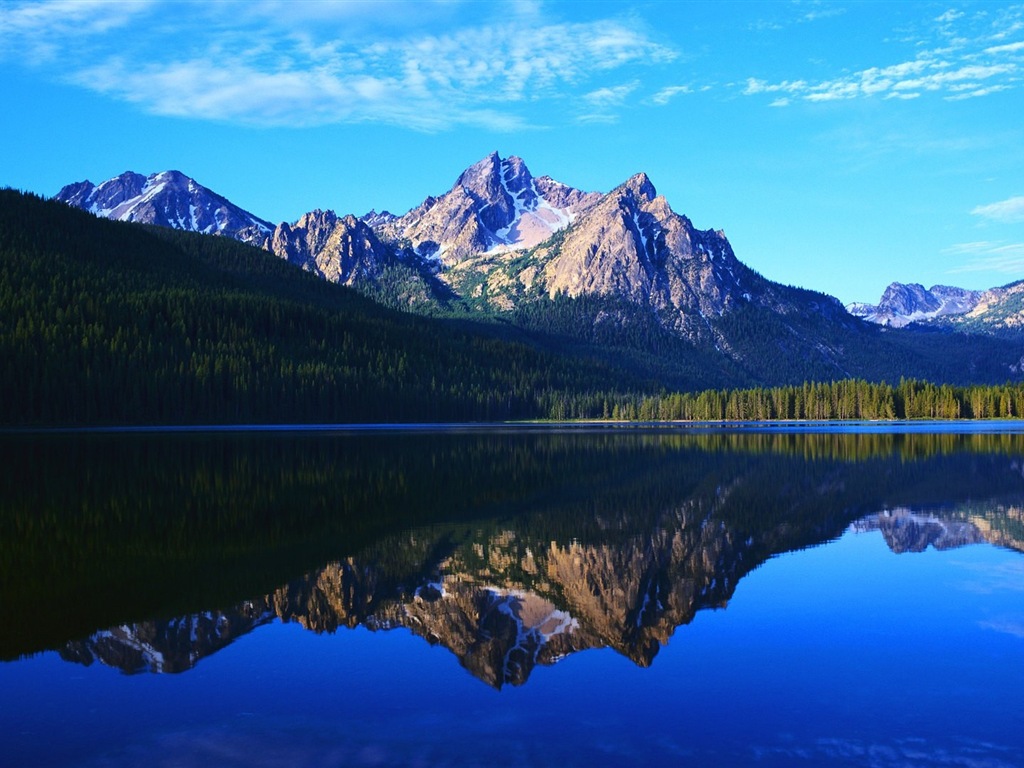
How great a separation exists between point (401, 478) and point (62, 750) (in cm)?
5117

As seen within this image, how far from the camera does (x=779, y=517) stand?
154 feet

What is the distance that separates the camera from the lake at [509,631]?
17.1 meters

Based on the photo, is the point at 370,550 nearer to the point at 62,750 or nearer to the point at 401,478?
the point at 62,750

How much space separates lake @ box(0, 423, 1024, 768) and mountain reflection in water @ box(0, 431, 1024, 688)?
0.19 meters

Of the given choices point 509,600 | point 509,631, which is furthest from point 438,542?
point 509,631

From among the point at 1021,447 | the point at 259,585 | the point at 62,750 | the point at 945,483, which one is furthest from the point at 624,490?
the point at 1021,447

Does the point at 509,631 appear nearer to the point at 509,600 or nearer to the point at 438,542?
the point at 509,600

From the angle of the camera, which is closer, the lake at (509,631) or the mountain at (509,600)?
the lake at (509,631)

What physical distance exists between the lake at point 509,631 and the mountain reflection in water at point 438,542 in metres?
0.19

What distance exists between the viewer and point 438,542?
38.3 m

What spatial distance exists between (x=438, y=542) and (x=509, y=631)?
46.1 ft

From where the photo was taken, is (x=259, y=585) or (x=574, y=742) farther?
(x=259, y=585)

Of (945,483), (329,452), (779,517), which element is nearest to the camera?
(779,517)

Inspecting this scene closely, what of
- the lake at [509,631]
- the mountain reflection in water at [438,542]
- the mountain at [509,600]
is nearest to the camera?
the lake at [509,631]
